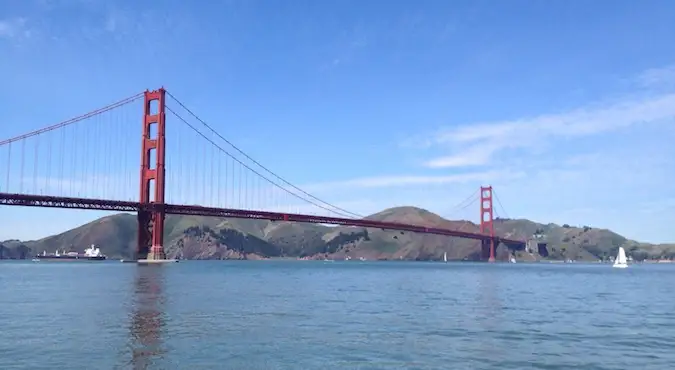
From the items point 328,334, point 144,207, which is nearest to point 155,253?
point 144,207

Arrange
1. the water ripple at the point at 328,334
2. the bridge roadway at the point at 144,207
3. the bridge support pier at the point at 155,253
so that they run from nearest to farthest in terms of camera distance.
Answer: the water ripple at the point at 328,334 → the bridge roadway at the point at 144,207 → the bridge support pier at the point at 155,253

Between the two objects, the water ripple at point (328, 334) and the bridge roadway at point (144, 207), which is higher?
the bridge roadway at point (144, 207)

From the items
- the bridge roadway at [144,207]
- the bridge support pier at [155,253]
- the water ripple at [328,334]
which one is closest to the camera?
the water ripple at [328,334]

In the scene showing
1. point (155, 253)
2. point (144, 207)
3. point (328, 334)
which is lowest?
point (328, 334)

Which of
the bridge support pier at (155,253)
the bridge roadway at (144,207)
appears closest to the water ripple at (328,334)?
the bridge roadway at (144,207)

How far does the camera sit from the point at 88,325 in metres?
22.3

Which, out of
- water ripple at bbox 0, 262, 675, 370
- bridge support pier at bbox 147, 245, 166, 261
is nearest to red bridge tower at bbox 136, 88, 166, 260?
bridge support pier at bbox 147, 245, 166, 261

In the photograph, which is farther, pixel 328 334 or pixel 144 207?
pixel 144 207

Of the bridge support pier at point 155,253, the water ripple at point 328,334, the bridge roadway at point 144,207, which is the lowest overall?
the water ripple at point 328,334

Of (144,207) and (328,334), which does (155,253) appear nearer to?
(144,207)

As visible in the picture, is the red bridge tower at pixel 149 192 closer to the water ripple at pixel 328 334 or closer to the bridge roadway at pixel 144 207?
the bridge roadway at pixel 144 207

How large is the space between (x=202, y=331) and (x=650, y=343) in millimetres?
14565

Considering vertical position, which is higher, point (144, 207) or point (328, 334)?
point (144, 207)

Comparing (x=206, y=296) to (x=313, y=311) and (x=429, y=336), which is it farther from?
(x=429, y=336)
